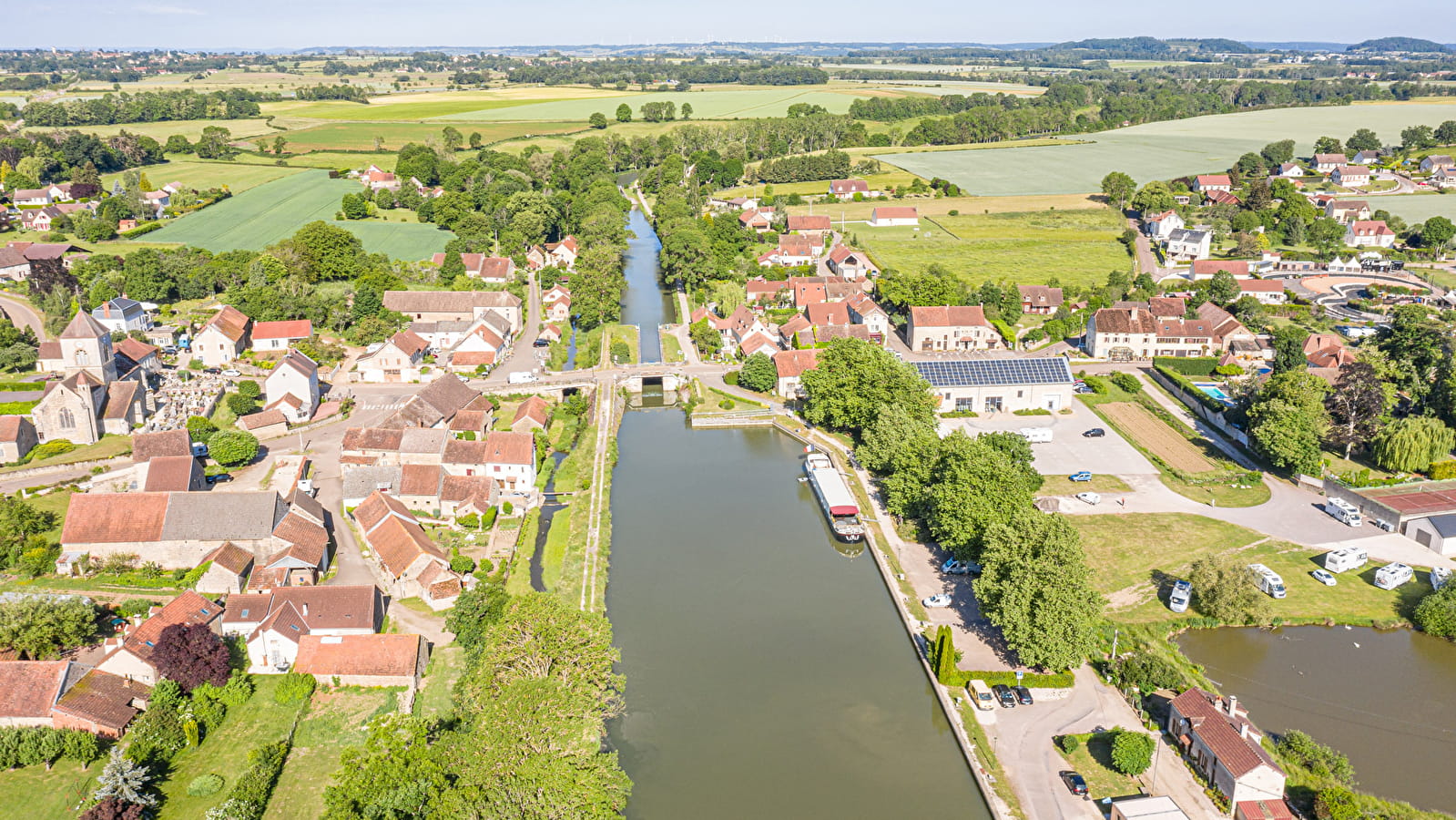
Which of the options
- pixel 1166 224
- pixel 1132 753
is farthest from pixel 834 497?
pixel 1166 224

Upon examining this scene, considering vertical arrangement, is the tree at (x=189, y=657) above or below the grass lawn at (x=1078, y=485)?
above

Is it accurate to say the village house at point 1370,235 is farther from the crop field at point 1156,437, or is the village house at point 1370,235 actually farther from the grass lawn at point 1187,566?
the grass lawn at point 1187,566

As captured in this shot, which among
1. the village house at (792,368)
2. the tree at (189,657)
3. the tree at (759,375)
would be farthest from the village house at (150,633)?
the village house at (792,368)

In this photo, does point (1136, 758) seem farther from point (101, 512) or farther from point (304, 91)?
point (304, 91)

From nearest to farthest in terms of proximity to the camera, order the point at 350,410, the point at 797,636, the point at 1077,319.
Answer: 1. the point at 797,636
2. the point at 350,410
3. the point at 1077,319

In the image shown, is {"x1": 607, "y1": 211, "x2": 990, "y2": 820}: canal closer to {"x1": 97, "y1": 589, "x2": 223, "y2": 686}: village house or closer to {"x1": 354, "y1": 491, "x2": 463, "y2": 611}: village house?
{"x1": 354, "y1": 491, "x2": 463, "y2": 611}: village house

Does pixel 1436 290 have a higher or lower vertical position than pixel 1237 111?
lower

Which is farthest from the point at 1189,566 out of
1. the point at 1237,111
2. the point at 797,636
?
the point at 1237,111
